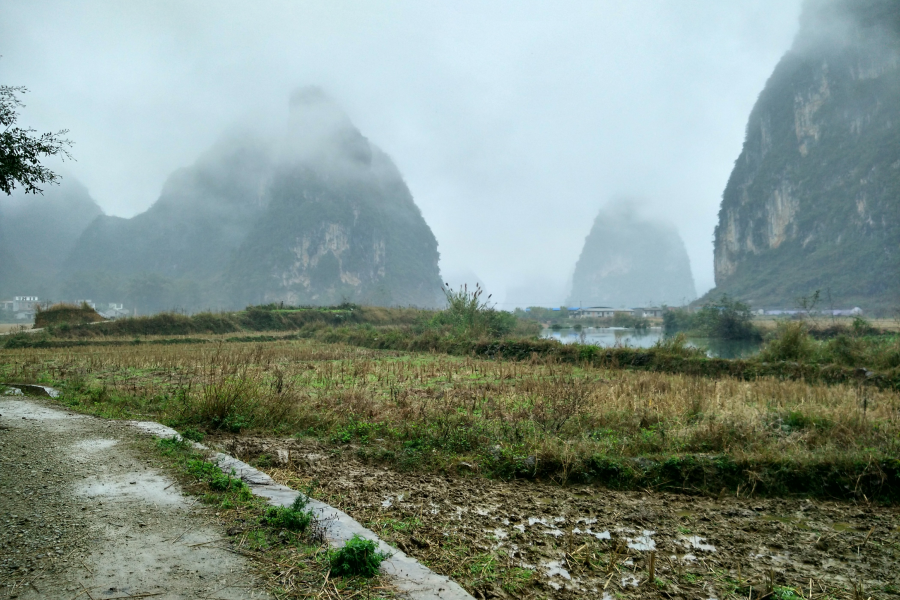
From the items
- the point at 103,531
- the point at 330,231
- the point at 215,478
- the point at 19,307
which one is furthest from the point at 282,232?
the point at 103,531

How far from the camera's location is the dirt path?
241cm

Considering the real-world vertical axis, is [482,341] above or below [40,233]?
below

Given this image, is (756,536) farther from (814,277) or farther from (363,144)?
(363,144)

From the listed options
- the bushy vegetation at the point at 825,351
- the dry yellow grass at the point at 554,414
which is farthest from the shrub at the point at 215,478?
the bushy vegetation at the point at 825,351

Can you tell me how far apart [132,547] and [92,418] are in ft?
14.1

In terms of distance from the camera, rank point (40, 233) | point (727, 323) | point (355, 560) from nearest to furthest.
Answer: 1. point (355, 560)
2. point (727, 323)
3. point (40, 233)

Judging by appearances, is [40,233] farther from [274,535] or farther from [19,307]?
[274,535]

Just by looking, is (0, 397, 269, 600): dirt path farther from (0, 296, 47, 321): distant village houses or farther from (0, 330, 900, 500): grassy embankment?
(0, 296, 47, 321): distant village houses

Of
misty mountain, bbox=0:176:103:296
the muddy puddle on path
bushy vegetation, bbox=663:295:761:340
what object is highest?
misty mountain, bbox=0:176:103:296

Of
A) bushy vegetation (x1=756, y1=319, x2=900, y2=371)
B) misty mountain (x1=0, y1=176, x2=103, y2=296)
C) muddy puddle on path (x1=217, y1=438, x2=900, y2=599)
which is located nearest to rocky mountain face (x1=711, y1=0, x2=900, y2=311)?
bushy vegetation (x1=756, y1=319, x2=900, y2=371)

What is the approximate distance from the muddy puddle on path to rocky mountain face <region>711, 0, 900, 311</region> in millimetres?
73368

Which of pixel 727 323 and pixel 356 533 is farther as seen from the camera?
pixel 727 323

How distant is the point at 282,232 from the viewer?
11412 cm

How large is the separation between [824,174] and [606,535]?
11139cm
